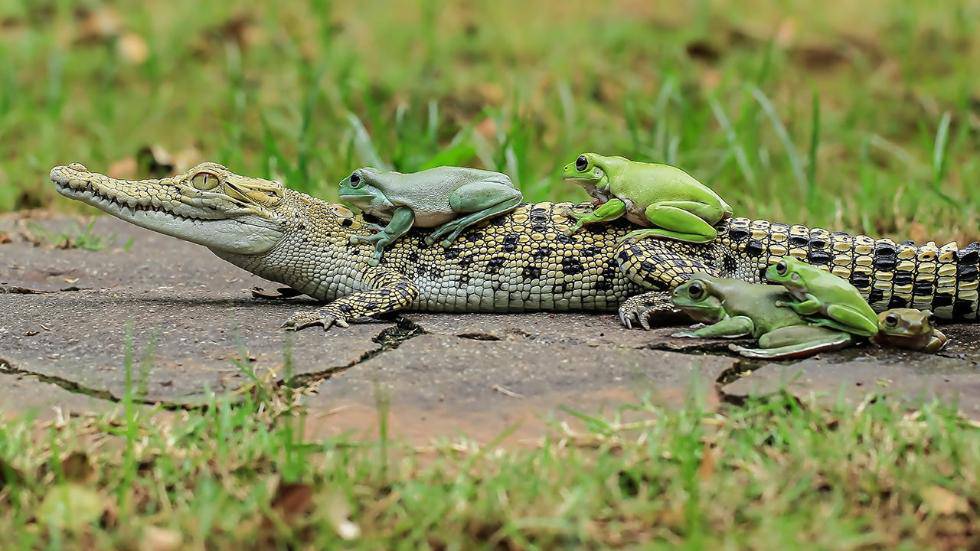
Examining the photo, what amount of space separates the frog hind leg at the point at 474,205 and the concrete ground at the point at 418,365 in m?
0.36

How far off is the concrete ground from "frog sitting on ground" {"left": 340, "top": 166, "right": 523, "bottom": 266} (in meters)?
0.37

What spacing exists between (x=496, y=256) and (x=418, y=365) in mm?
900

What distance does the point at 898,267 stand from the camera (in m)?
4.66

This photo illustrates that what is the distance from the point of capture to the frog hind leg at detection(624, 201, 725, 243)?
470 centimetres

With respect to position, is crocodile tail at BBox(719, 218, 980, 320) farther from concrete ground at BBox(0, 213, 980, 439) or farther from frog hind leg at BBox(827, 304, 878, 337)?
frog hind leg at BBox(827, 304, 878, 337)

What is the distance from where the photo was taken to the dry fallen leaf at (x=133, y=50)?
982cm

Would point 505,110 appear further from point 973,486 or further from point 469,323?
point 973,486

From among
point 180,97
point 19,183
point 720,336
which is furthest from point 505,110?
point 720,336

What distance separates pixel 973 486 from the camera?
3.28 m

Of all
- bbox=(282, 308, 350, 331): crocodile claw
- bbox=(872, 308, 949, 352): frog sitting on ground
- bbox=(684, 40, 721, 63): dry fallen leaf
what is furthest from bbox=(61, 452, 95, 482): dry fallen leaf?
bbox=(684, 40, 721, 63): dry fallen leaf

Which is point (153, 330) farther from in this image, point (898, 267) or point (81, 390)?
point (898, 267)

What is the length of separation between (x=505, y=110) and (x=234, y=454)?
538 cm

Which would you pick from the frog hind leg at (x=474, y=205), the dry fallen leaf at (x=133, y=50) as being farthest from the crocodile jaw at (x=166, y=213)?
the dry fallen leaf at (x=133, y=50)

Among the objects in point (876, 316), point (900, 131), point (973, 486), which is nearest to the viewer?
point (973, 486)
